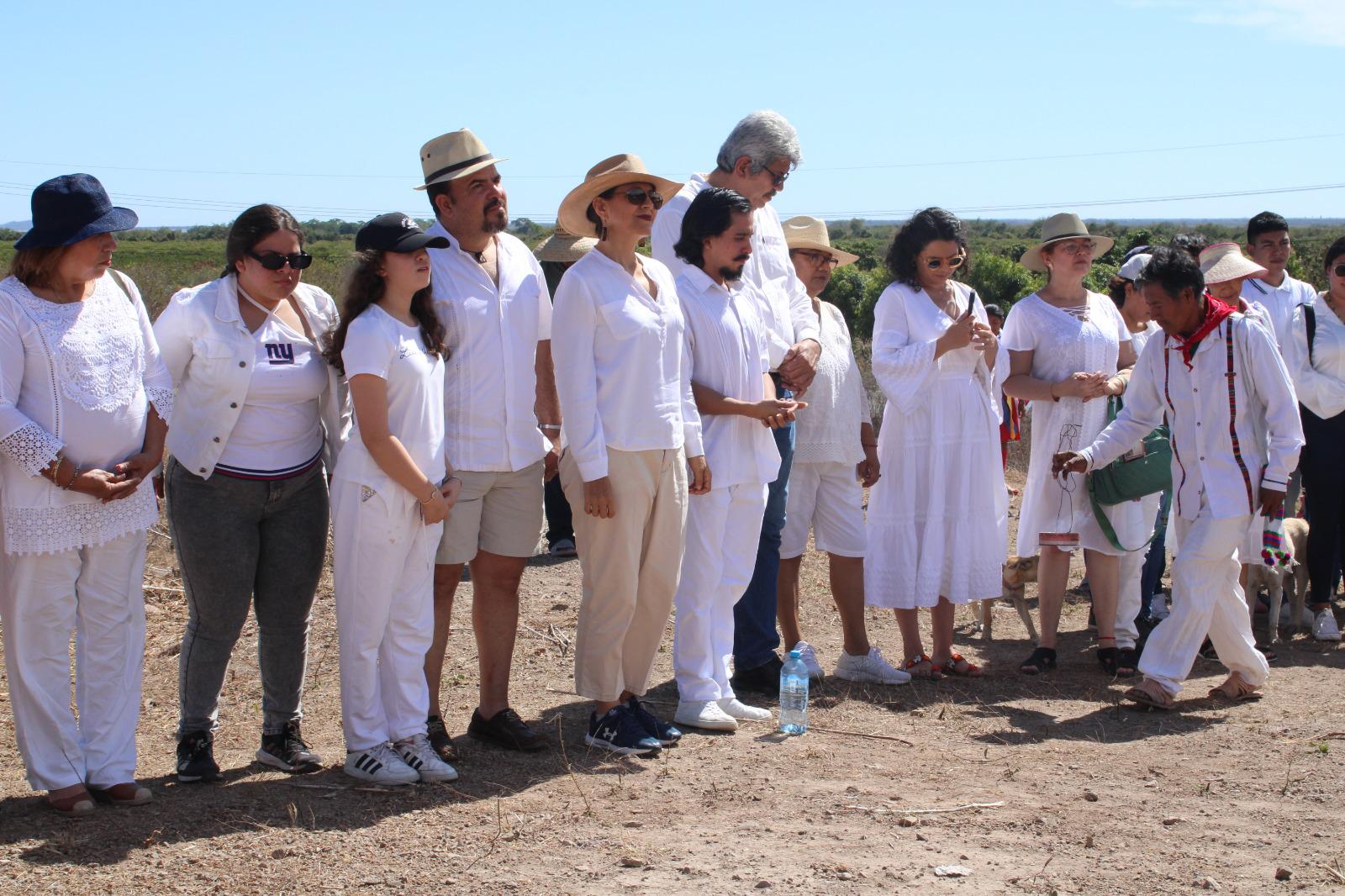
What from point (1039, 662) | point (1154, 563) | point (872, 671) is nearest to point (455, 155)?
point (872, 671)

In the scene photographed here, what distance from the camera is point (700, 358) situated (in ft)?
19.0

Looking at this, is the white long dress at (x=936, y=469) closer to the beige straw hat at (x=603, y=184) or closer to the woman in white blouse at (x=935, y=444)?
the woman in white blouse at (x=935, y=444)

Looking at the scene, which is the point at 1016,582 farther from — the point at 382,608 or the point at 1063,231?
the point at 382,608

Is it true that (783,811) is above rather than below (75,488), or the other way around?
below

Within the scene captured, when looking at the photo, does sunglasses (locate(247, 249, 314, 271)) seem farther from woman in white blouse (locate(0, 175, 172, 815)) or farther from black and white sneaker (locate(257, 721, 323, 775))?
black and white sneaker (locate(257, 721, 323, 775))

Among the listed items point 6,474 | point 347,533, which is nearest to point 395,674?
point 347,533

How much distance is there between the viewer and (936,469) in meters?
6.70

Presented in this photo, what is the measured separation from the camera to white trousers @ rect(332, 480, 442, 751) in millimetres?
4781

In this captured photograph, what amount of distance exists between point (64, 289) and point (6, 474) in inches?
26.2

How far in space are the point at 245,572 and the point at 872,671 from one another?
324 cm

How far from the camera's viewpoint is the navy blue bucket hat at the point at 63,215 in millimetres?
4445

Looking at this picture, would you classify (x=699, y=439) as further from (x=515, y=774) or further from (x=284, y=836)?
(x=284, y=836)

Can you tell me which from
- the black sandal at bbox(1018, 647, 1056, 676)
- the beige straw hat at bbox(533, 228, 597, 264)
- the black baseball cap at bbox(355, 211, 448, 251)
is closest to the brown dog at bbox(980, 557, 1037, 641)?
the black sandal at bbox(1018, 647, 1056, 676)

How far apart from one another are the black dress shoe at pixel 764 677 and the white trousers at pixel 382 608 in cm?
206
